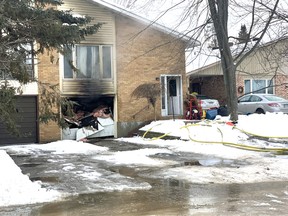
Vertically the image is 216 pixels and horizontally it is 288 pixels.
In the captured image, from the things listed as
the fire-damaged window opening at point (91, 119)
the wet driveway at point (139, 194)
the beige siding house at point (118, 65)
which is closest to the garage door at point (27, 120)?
the beige siding house at point (118, 65)

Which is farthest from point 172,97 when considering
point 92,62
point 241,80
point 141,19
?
point 241,80

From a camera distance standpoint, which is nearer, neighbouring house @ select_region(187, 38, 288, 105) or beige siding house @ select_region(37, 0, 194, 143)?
beige siding house @ select_region(37, 0, 194, 143)

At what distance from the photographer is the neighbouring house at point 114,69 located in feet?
60.1

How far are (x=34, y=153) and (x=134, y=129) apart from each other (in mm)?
6778

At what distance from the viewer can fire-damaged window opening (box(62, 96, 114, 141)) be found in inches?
746

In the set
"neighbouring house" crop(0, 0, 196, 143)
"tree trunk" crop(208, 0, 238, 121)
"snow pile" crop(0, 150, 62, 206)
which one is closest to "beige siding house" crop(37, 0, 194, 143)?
"neighbouring house" crop(0, 0, 196, 143)

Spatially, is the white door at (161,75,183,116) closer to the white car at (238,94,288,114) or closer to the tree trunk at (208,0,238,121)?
the tree trunk at (208,0,238,121)

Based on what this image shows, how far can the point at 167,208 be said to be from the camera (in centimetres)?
668

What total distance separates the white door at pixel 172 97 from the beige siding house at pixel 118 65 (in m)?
0.14

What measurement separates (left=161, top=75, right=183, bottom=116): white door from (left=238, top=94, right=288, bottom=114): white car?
4869 mm

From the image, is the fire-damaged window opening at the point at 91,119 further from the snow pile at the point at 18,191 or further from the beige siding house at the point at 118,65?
the snow pile at the point at 18,191

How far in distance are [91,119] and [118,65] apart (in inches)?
115

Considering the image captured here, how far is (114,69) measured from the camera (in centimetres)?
1977

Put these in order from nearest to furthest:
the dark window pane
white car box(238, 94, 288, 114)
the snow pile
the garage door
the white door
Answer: the snow pile → the garage door → the dark window pane → the white door → white car box(238, 94, 288, 114)
